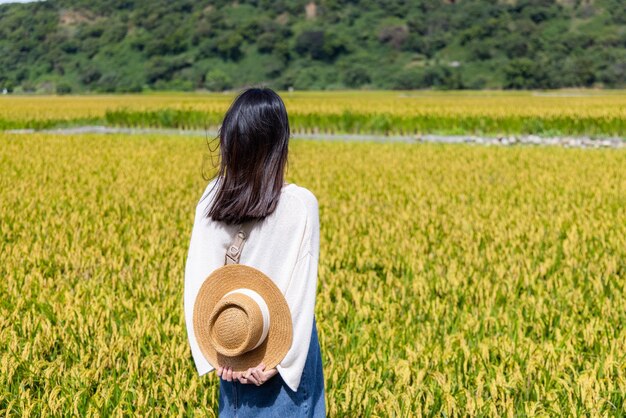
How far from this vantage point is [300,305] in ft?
6.77

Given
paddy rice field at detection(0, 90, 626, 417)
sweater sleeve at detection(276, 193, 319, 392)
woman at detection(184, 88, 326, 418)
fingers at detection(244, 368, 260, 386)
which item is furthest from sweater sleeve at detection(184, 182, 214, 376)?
paddy rice field at detection(0, 90, 626, 417)

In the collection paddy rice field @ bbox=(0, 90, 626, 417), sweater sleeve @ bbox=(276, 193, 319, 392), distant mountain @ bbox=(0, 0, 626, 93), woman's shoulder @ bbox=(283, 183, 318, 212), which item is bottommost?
distant mountain @ bbox=(0, 0, 626, 93)

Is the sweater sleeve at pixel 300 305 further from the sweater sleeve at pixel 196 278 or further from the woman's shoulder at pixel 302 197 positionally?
the sweater sleeve at pixel 196 278

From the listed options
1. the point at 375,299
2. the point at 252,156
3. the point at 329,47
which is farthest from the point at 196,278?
the point at 329,47

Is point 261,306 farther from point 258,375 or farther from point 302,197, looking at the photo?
point 302,197

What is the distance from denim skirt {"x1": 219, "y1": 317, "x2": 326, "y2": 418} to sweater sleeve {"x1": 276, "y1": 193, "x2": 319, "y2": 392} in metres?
0.06

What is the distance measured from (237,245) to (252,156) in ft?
0.83

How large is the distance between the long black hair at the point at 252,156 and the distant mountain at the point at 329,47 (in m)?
85.0

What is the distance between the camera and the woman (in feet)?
6.72

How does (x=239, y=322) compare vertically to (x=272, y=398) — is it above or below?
above

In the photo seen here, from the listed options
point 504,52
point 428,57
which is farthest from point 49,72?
point 504,52

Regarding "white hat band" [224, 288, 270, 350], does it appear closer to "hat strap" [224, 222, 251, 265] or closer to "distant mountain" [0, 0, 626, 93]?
"hat strap" [224, 222, 251, 265]

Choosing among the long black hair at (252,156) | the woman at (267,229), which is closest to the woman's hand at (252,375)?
the woman at (267,229)

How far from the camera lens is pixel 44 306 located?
4441 millimetres
